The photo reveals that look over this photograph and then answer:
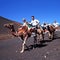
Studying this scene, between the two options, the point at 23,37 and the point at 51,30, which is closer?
the point at 23,37

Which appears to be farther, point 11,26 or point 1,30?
point 1,30

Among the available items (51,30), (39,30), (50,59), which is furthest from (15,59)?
(51,30)

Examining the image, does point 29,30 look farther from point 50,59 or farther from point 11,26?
point 50,59

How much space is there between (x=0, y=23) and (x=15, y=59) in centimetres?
5758

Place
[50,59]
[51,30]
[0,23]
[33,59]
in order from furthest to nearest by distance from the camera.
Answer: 1. [0,23]
2. [51,30]
3. [33,59]
4. [50,59]

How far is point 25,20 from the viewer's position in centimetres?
1858

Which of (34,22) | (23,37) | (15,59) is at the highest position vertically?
(34,22)

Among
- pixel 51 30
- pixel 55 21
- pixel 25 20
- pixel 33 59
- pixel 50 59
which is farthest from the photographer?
pixel 55 21

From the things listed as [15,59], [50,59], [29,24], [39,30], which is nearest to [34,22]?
[29,24]

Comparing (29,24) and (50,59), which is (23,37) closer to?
(29,24)

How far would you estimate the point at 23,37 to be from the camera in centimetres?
1894

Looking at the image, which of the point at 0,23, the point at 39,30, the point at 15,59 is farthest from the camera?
the point at 0,23

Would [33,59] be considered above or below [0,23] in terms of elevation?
below

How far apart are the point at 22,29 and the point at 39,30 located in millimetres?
4267
